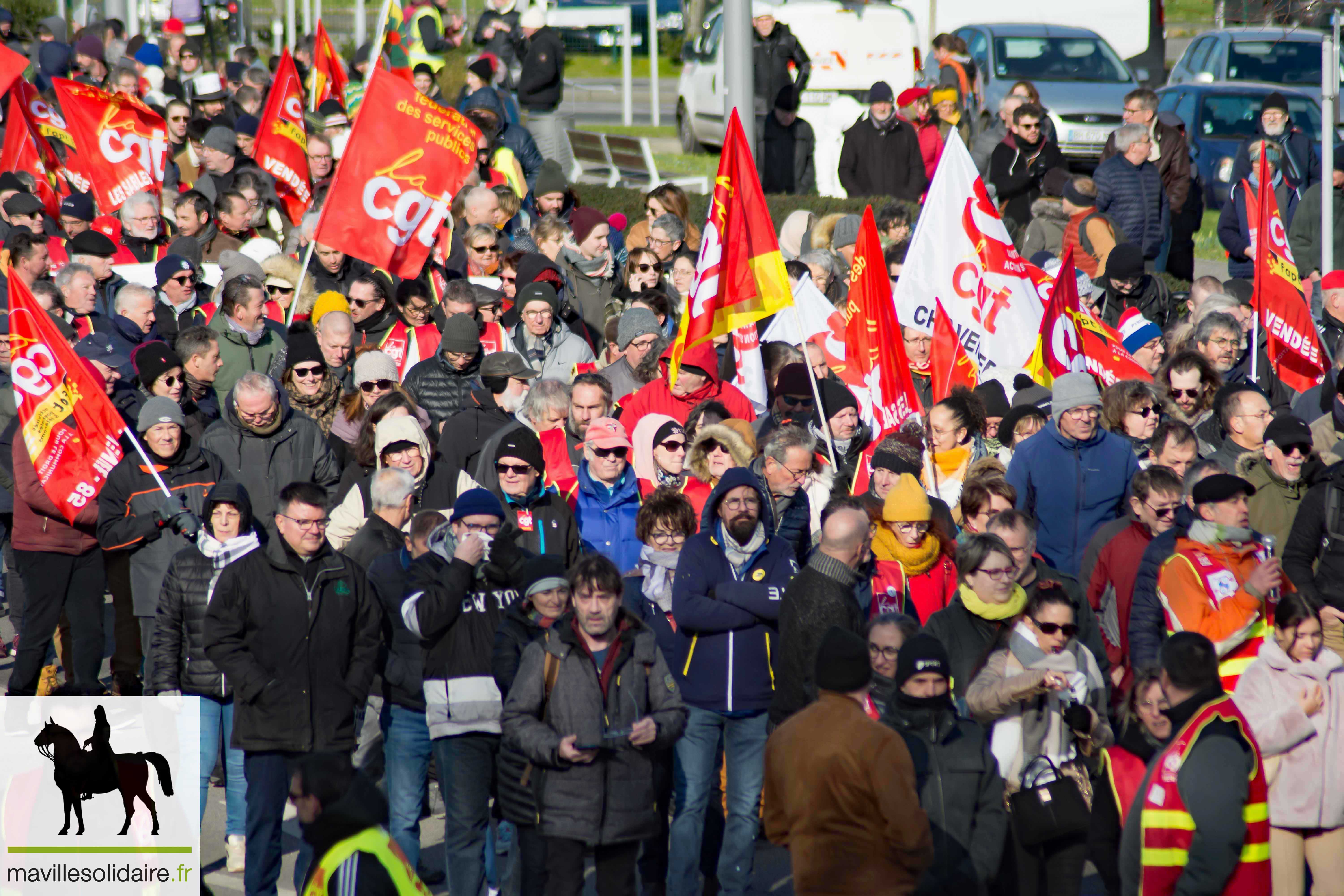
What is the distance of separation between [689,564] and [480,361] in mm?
3213

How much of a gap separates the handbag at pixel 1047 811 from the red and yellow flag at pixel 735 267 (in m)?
3.50

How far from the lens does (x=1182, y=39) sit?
38.2 m

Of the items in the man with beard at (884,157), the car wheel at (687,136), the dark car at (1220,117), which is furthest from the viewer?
the car wheel at (687,136)

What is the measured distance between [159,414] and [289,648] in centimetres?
200

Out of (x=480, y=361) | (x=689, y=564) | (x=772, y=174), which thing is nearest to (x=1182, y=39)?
(x=772, y=174)

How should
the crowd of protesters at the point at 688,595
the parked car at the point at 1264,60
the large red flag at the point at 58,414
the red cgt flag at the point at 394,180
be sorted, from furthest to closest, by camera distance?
the parked car at the point at 1264,60
the red cgt flag at the point at 394,180
the large red flag at the point at 58,414
the crowd of protesters at the point at 688,595

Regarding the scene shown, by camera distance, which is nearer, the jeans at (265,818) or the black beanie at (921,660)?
the black beanie at (921,660)

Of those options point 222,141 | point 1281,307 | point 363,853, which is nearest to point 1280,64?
point 1281,307

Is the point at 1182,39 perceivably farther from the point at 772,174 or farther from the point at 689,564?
the point at 689,564

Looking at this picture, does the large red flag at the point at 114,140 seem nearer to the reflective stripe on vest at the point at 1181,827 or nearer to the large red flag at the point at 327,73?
the large red flag at the point at 327,73

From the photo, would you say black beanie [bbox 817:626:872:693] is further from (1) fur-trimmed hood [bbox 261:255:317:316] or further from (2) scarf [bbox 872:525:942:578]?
(1) fur-trimmed hood [bbox 261:255:317:316]

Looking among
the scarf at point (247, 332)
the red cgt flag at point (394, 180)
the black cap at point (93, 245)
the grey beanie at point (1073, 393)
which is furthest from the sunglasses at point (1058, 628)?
the black cap at point (93, 245)

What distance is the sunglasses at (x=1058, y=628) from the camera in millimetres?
6223

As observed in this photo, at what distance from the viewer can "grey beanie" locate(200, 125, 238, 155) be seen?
573 inches
